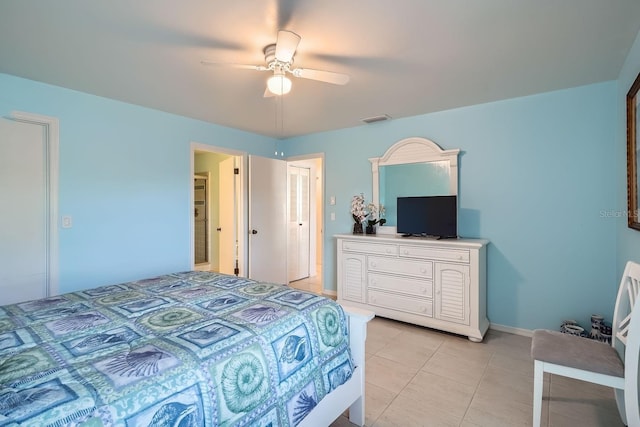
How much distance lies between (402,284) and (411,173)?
1300 millimetres

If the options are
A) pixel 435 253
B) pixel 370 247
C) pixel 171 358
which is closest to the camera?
pixel 171 358

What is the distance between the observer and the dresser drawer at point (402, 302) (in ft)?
10.2

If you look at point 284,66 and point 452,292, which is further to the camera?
point 452,292

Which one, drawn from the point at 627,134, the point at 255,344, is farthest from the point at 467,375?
the point at 627,134

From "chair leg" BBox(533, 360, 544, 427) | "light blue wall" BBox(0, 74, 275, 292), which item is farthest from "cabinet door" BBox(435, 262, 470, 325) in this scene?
"light blue wall" BBox(0, 74, 275, 292)

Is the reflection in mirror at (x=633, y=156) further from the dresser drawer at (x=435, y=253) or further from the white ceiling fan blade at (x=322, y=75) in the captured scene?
the white ceiling fan blade at (x=322, y=75)

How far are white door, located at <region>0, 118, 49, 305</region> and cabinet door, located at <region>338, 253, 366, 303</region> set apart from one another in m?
2.86

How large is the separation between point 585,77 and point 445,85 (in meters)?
1.10

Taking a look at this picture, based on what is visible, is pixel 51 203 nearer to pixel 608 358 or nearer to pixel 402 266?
pixel 402 266

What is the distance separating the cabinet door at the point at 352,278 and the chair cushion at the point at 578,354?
1.88 m

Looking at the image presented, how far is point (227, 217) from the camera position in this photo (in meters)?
4.45

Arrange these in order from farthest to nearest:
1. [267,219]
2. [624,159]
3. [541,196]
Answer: [267,219], [541,196], [624,159]

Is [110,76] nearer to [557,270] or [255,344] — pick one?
[255,344]

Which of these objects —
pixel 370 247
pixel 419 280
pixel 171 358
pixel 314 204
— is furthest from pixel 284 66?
pixel 314 204
